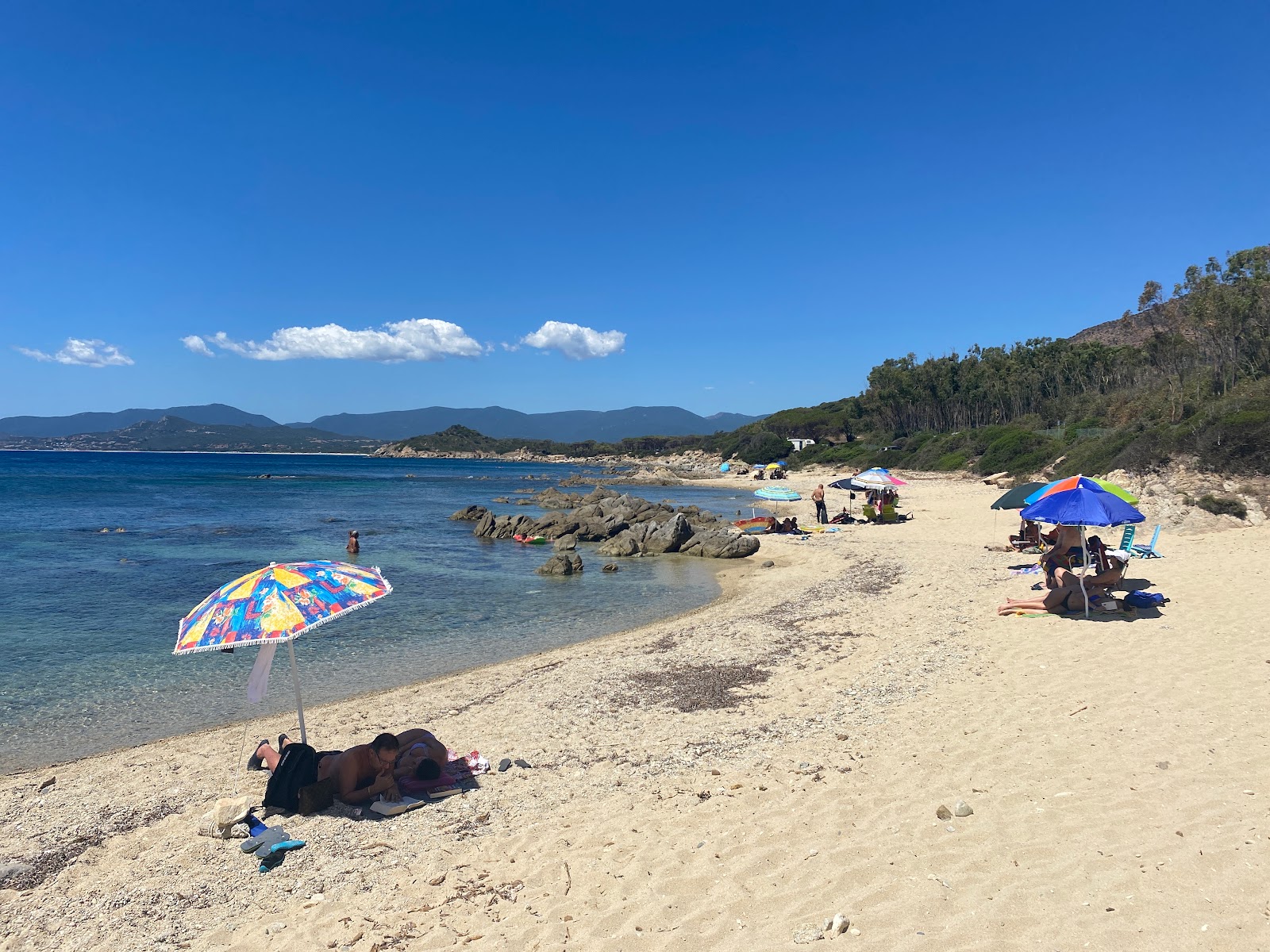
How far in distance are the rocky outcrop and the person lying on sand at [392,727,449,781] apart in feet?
49.5

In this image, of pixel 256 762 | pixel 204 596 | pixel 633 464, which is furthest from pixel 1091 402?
pixel 633 464

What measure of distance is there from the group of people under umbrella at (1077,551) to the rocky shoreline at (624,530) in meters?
12.5

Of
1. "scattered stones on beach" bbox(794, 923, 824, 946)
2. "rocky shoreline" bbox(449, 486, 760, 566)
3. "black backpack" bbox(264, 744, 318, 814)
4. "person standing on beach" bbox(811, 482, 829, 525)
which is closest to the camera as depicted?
"scattered stones on beach" bbox(794, 923, 824, 946)

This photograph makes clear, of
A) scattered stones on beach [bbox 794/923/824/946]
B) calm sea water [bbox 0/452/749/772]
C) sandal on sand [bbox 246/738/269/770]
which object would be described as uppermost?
scattered stones on beach [bbox 794/923/824/946]

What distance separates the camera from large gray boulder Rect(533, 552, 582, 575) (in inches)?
890

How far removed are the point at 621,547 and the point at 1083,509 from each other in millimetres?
17569

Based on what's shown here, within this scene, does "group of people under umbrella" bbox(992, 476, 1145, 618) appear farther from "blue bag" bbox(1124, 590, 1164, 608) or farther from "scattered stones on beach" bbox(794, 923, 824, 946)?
"scattered stones on beach" bbox(794, 923, 824, 946)

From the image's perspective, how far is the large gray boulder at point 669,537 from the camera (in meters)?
26.8

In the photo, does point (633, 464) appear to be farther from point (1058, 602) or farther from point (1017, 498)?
point (1058, 602)

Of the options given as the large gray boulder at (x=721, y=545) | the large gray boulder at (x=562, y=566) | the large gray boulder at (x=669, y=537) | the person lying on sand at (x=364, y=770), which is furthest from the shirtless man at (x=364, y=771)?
the large gray boulder at (x=669, y=537)

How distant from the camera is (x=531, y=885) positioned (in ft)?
17.0

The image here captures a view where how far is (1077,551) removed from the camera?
42.7 ft

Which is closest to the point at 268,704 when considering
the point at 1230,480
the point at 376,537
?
the point at 376,537

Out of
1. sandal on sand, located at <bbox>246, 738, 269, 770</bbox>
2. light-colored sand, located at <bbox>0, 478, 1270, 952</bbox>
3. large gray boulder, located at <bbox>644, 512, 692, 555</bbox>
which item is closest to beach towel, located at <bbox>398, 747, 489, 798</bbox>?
light-colored sand, located at <bbox>0, 478, 1270, 952</bbox>
